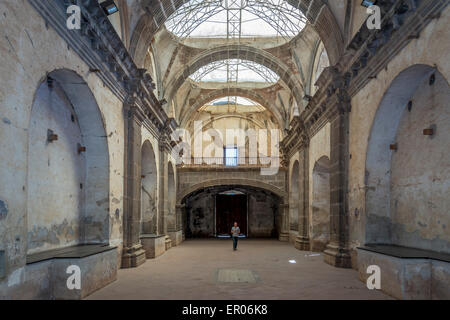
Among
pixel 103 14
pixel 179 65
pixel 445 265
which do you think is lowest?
pixel 445 265

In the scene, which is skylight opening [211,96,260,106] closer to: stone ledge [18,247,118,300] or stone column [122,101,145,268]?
stone column [122,101,145,268]

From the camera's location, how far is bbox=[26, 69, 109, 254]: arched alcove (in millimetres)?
6941

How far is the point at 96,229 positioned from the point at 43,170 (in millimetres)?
2051

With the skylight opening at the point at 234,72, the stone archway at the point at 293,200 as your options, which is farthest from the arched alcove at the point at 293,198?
the skylight opening at the point at 234,72

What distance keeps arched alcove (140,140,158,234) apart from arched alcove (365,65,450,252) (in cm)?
862

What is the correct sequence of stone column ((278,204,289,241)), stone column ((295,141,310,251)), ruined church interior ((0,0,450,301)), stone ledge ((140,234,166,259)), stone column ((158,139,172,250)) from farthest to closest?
stone column ((278,204,289,241))
stone column ((158,139,172,250))
stone column ((295,141,310,251))
stone ledge ((140,234,166,259))
ruined church interior ((0,0,450,301))

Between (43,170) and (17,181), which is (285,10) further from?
(17,181)

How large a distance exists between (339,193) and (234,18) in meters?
9.36

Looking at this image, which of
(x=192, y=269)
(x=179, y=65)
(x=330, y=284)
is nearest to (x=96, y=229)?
(x=192, y=269)

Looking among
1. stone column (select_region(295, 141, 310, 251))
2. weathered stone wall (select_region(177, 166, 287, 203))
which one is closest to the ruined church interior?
stone column (select_region(295, 141, 310, 251))

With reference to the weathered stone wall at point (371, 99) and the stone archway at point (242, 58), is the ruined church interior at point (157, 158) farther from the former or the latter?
the stone archway at point (242, 58)

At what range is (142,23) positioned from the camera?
34.7 ft

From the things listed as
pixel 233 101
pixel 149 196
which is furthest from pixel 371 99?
pixel 233 101

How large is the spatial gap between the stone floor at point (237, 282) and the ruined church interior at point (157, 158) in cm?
6
